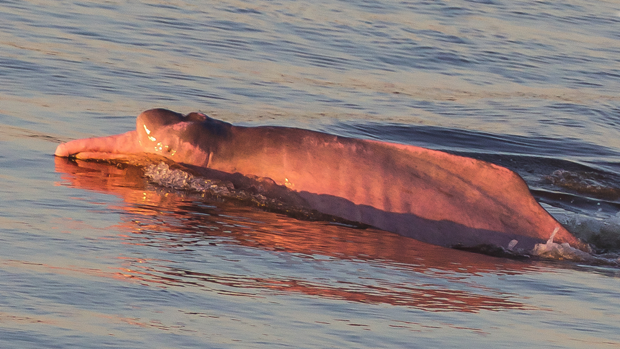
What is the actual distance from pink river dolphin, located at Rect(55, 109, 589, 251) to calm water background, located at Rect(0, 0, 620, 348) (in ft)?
0.90

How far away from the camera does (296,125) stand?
9.78 meters

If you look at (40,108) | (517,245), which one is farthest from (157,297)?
(40,108)

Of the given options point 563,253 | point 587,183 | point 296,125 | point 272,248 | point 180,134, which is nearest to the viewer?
point 272,248

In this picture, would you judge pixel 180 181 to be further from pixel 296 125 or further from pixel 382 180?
pixel 296 125

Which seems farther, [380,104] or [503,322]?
[380,104]

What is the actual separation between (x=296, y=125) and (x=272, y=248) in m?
4.22

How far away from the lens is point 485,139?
34.3 feet

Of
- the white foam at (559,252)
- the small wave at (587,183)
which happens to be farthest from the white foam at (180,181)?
the small wave at (587,183)

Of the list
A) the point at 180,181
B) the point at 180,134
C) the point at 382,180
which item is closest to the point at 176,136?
the point at 180,134

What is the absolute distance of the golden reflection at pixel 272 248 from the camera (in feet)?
16.0

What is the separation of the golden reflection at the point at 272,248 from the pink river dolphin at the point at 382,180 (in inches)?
8.6

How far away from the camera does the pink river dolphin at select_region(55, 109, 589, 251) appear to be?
638 centimetres

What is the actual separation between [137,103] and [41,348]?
6.20 meters

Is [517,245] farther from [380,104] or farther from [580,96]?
[580,96]
